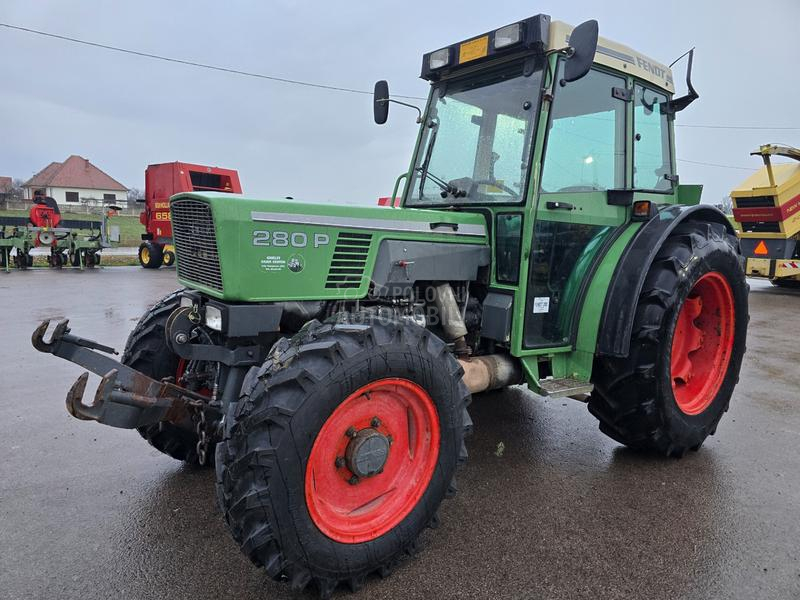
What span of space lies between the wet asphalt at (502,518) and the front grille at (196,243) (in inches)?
48.0

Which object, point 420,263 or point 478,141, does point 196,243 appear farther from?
point 478,141

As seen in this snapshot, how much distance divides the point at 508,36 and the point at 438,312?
5.36 feet

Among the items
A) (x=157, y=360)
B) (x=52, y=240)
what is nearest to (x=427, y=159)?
(x=157, y=360)

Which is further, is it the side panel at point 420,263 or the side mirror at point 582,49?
the side panel at point 420,263

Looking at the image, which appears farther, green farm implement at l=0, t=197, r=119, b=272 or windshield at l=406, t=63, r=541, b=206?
green farm implement at l=0, t=197, r=119, b=272

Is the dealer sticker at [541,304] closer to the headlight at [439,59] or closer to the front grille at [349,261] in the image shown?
the front grille at [349,261]

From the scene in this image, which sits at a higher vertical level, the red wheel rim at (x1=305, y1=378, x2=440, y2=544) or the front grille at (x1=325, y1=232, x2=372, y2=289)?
the front grille at (x1=325, y1=232, x2=372, y2=289)

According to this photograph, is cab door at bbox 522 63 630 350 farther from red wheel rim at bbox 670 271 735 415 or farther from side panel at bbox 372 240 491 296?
red wheel rim at bbox 670 271 735 415

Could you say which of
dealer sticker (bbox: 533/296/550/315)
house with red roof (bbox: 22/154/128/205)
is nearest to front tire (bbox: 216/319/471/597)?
dealer sticker (bbox: 533/296/550/315)

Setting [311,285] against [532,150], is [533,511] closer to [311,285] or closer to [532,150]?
[311,285]

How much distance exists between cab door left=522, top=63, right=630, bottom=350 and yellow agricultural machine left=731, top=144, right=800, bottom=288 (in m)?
9.49

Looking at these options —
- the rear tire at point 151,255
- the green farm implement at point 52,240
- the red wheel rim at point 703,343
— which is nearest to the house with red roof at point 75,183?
the green farm implement at point 52,240

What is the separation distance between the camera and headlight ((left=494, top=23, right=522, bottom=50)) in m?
3.08

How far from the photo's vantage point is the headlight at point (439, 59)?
3494 millimetres
